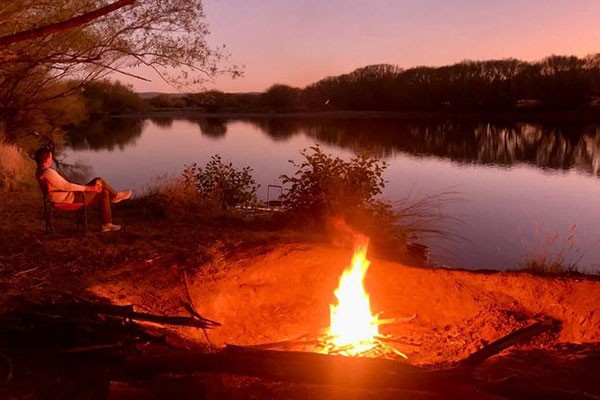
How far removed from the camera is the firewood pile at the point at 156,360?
3393 millimetres

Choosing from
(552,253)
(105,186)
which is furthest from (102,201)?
(552,253)

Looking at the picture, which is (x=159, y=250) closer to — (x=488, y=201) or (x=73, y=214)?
(x=73, y=214)

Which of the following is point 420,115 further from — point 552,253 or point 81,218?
point 81,218

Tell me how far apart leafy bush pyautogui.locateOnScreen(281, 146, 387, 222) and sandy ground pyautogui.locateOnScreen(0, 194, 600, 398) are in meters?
1.93

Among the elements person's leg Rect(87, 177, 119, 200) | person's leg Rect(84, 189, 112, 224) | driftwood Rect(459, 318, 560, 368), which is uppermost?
person's leg Rect(87, 177, 119, 200)

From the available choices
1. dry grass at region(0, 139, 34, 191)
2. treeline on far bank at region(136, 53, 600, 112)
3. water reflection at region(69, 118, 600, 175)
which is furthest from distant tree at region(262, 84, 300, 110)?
dry grass at region(0, 139, 34, 191)

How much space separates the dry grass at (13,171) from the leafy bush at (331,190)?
597 centimetres

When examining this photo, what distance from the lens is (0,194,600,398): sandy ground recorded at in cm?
528

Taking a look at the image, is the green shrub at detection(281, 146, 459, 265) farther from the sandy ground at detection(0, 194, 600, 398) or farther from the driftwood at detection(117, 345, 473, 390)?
the driftwood at detection(117, 345, 473, 390)

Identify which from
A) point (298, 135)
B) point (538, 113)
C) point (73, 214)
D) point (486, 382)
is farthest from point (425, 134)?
point (486, 382)

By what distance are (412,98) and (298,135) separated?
33.6 metres

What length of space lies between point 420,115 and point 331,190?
208ft

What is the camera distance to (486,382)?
3.31 metres

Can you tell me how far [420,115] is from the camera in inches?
2739
